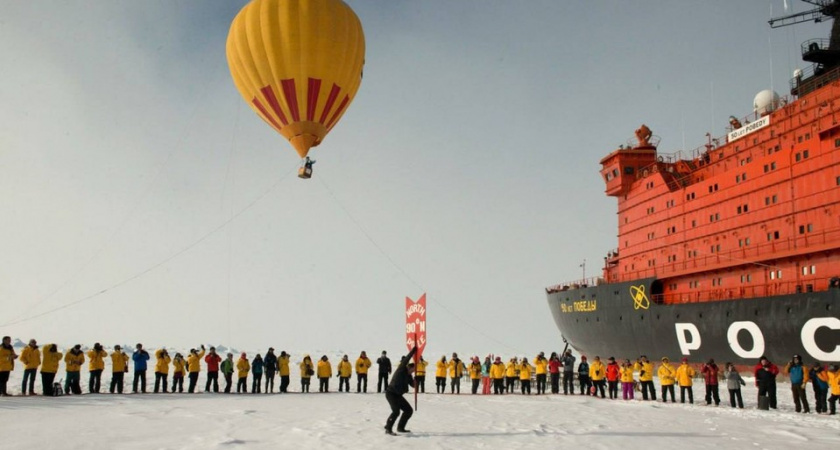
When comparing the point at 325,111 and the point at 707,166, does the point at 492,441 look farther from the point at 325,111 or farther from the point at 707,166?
the point at 707,166

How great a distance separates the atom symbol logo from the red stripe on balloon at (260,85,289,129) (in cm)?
2007

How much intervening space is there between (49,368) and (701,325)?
24500 mm

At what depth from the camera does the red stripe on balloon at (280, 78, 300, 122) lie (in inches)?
781

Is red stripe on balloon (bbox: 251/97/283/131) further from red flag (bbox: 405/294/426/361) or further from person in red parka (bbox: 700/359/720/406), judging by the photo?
person in red parka (bbox: 700/359/720/406)

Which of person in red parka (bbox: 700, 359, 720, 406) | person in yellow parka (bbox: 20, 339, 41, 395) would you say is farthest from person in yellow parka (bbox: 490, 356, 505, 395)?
person in yellow parka (bbox: 20, 339, 41, 395)

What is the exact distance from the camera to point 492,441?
893cm

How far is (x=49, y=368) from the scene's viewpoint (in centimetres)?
1553

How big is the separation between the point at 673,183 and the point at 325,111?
818 inches

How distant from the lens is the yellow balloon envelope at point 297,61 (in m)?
19.6

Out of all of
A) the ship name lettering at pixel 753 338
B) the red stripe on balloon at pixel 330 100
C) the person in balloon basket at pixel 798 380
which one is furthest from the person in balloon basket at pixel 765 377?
the red stripe on balloon at pixel 330 100

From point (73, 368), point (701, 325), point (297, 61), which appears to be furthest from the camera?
point (701, 325)

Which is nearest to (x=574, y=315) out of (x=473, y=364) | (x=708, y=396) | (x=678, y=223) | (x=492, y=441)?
(x=678, y=223)

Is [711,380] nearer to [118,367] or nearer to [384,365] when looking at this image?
[384,365]

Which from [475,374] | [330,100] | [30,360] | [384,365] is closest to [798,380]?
[475,374]
